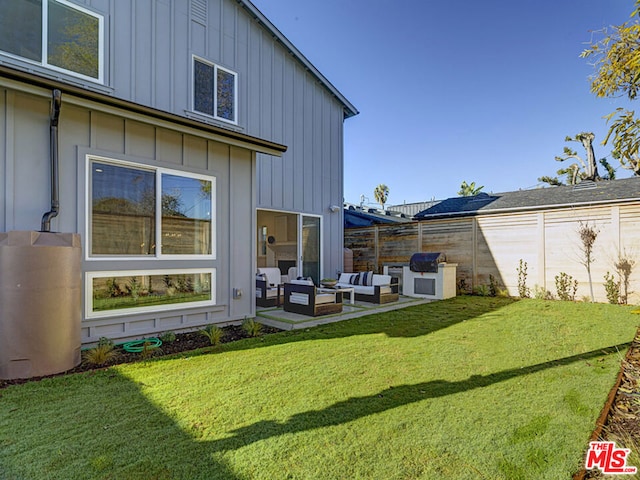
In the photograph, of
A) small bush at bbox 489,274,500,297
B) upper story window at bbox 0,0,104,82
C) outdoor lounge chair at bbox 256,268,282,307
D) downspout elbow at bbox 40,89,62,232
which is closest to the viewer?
downspout elbow at bbox 40,89,62,232

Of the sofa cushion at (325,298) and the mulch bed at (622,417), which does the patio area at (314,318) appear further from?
the mulch bed at (622,417)

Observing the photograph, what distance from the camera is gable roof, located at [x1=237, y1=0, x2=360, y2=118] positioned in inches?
321

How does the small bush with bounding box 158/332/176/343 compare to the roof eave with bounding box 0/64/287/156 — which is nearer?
the roof eave with bounding box 0/64/287/156

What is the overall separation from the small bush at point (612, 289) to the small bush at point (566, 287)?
594 mm

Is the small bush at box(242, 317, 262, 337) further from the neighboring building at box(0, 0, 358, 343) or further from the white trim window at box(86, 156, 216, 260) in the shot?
the white trim window at box(86, 156, 216, 260)

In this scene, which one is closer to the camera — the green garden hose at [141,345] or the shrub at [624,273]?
the green garden hose at [141,345]

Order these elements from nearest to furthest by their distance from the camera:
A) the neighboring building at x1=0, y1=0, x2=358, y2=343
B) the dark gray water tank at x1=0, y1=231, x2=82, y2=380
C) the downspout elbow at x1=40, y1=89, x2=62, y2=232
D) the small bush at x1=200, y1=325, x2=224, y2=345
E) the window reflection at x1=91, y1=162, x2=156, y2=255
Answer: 1. the dark gray water tank at x1=0, y1=231, x2=82, y2=380
2. the downspout elbow at x1=40, y1=89, x2=62, y2=232
3. the neighboring building at x1=0, y1=0, x2=358, y2=343
4. the window reflection at x1=91, y1=162, x2=156, y2=255
5. the small bush at x1=200, y1=325, x2=224, y2=345

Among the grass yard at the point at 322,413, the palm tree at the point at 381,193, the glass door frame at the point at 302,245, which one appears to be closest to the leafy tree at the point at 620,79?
the grass yard at the point at 322,413

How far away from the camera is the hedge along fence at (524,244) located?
7914mm

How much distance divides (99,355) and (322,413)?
109 inches

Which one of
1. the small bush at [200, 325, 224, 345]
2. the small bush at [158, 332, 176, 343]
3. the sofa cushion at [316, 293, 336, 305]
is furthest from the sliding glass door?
the small bush at [158, 332, 176, 343]

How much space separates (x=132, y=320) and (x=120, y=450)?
2760mm

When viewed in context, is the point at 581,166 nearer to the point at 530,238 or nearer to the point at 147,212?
the point at 530,238

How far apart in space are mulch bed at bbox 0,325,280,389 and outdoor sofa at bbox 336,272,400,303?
→ 336 centimetres
